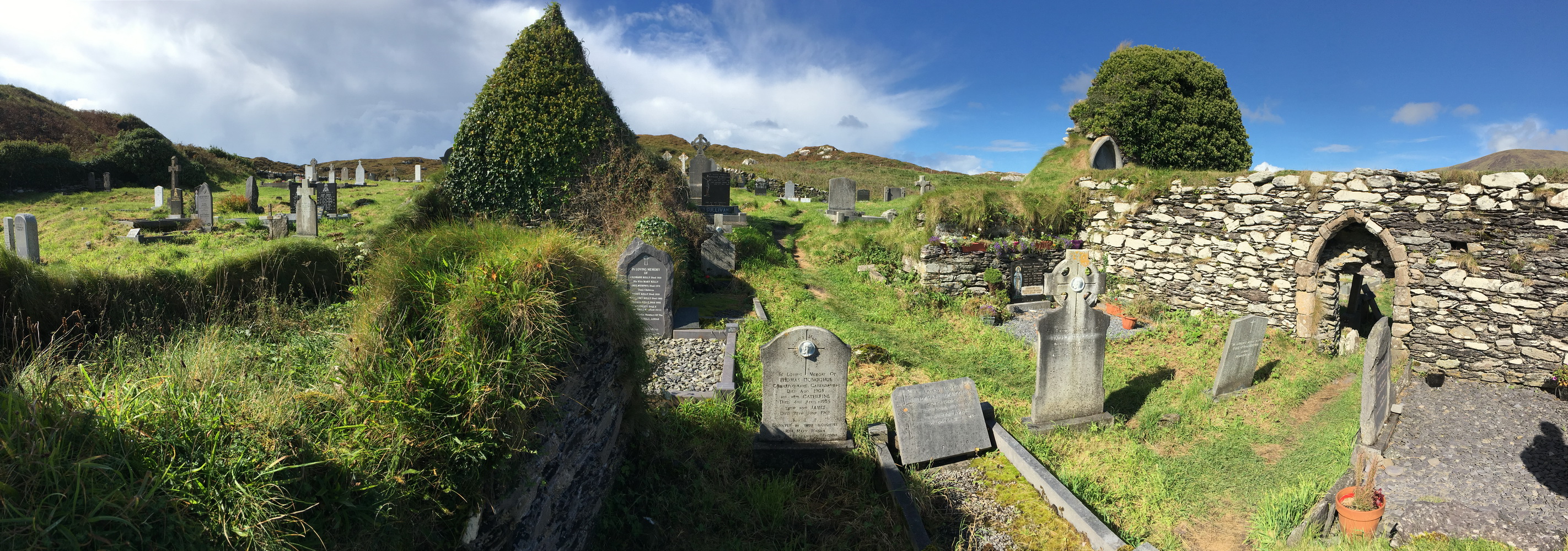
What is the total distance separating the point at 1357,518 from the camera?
14.5ft

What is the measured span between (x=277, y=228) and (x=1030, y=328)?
1578cm

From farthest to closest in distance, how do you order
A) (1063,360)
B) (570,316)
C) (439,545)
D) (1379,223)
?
(1379,223)
(1063,360)
(570,316)
(439,545)

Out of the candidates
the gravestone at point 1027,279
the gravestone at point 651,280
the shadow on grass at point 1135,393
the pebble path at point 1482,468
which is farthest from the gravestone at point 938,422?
the gravestone at point 1027,279

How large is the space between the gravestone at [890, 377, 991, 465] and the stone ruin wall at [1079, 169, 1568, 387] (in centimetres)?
778

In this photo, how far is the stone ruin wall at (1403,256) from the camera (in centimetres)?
824

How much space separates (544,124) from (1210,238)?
13.0 meters

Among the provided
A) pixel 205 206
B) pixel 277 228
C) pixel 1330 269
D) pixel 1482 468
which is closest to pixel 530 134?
pixel 277 228

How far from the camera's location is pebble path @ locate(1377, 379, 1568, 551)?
4656 mm

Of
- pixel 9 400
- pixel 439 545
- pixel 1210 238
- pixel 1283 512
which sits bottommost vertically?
pixel 1283 512

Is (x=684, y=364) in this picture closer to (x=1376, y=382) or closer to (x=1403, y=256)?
(x=1376, y=382)

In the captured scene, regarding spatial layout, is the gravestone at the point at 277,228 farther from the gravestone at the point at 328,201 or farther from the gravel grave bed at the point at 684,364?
the gravel grave bed at the point at 684,364

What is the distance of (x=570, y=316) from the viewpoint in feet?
13.6

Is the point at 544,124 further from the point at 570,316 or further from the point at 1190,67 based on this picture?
the point at 1190,67

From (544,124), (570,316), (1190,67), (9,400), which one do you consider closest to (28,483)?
(9,400)
